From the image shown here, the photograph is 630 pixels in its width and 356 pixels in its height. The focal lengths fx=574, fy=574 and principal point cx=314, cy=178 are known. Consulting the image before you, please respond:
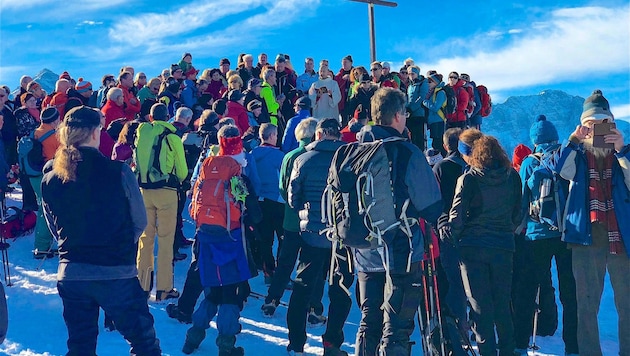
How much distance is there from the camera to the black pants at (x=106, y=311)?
12.3ft

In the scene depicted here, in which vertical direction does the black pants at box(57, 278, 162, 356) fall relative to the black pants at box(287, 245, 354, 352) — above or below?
above

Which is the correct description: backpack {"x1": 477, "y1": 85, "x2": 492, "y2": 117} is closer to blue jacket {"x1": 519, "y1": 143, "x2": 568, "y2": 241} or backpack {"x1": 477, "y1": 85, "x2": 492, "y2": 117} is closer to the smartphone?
blue jacket {"x1": 519, "y1": 143, "x2": 568, "y2": 241}

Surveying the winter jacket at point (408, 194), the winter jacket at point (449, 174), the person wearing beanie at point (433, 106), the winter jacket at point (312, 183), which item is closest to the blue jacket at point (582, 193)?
the winter jacket at point (449, 174)

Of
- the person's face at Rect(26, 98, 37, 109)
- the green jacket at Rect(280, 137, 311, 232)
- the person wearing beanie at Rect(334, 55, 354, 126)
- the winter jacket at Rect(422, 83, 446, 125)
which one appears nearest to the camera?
the green jacket at Rect(280, 137, 311, 232)

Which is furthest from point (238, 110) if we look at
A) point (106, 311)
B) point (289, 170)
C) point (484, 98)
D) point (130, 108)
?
point (484, 98)

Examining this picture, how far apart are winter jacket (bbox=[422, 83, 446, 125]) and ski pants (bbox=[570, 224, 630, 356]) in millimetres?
8060

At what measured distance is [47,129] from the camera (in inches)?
304

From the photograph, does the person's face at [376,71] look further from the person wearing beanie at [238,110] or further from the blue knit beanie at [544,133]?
the blue knit beanie at [544,133]

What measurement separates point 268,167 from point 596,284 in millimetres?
3645

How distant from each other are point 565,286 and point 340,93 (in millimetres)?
7555

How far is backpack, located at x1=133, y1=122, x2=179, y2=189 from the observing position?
21.6ft

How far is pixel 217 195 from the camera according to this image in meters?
5.39

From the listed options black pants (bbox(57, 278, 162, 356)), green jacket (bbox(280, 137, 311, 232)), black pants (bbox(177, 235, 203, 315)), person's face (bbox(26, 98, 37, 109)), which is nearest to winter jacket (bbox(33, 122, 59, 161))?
person's face (bbox(26, 98, 37, 109))

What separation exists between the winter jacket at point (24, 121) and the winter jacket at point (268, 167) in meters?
5.20
